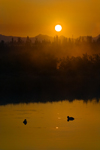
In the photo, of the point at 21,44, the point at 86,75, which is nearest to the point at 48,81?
the point at 86,75

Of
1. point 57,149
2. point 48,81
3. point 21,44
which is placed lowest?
point 57,149

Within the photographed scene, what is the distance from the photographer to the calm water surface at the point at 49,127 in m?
12.9

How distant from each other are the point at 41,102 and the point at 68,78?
12.5 metres

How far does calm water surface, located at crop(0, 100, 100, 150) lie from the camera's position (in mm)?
12922

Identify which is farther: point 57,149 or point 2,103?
point 2,103

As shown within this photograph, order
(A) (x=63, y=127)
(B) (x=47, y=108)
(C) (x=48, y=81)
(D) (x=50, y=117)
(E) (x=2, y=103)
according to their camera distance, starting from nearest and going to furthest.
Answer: (A) (x=63, y=127), (D) (x=50, y=117), (B) (x=47, y=108), (E) (x=2, y=103), (C) (x=48, y=81)

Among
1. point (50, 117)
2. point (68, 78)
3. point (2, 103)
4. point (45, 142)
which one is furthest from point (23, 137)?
point (68, 78)

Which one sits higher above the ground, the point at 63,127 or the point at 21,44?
the point at 21,44

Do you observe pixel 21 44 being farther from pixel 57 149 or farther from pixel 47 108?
pixel 57 149

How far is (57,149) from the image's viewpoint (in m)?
12.3

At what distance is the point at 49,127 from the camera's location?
15.5 m

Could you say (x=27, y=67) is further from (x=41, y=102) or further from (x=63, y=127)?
(x=63, y=127)

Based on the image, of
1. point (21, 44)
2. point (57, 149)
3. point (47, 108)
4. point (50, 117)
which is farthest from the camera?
point (21, 44)

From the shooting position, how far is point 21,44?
66875 millimetres
